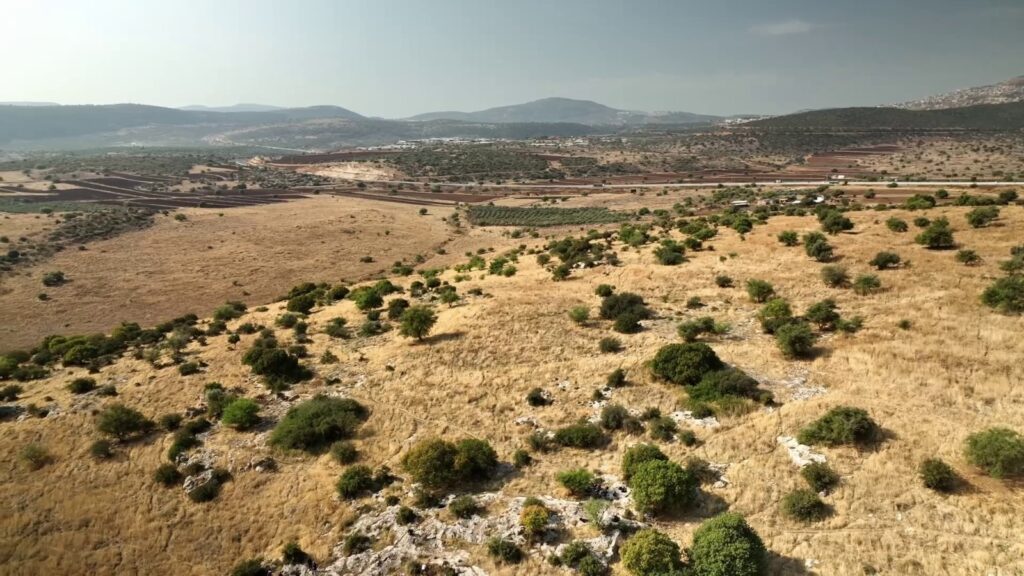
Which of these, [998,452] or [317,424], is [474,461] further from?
[998,452]

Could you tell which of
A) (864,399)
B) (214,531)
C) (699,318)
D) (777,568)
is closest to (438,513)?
(214,531)

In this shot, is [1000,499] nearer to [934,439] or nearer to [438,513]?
[934,439]

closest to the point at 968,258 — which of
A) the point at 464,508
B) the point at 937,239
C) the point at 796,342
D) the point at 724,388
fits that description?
the point at 937,239

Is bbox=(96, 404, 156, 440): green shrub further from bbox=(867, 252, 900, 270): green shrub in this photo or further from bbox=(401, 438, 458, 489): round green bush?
bbox=(867, 252, 900, 270): green shrub

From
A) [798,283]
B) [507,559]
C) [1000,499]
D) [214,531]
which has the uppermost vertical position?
[798,283]

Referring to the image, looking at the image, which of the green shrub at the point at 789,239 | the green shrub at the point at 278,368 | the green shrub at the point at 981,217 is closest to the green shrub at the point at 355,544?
the green shrub at the point at 278,368

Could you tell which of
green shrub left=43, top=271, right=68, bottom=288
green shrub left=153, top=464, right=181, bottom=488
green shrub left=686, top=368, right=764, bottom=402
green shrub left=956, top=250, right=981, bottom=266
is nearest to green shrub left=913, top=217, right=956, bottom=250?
green shrub left=956, top=250, right=981, bottom=266
